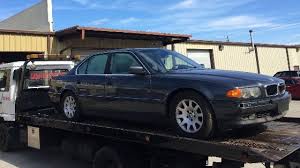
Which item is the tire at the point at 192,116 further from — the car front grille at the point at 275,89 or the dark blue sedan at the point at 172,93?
the car front grille at the point at 275,89

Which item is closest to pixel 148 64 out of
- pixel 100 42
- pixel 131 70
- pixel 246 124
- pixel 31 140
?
pixel 131 70

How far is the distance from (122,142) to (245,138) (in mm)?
1970

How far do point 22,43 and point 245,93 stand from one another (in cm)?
1547

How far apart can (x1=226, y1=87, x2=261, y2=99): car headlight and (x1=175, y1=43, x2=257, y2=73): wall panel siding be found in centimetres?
2145

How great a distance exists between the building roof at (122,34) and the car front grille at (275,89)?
14.5 m

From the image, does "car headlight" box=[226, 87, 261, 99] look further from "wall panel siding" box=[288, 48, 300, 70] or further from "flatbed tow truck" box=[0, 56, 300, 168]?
"wall panel siding" box=[288, 48, 300, 70]

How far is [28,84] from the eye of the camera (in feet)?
33.6

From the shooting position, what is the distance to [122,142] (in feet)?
22.0

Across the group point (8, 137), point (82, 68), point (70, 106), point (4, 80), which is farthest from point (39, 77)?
point (82, 68)

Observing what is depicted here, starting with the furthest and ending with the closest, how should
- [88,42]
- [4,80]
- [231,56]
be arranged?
1. [231,56]
2. [88,42]
3. [4,80]

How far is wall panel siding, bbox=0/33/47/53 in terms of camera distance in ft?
61.4

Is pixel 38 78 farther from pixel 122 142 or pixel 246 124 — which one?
pixel 246 124

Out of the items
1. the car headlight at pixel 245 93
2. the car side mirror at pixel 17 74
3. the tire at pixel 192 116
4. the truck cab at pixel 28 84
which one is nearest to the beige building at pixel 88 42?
the truck cab at pixel 28 84

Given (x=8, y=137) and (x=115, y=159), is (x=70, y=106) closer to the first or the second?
(x=115, y=159)
